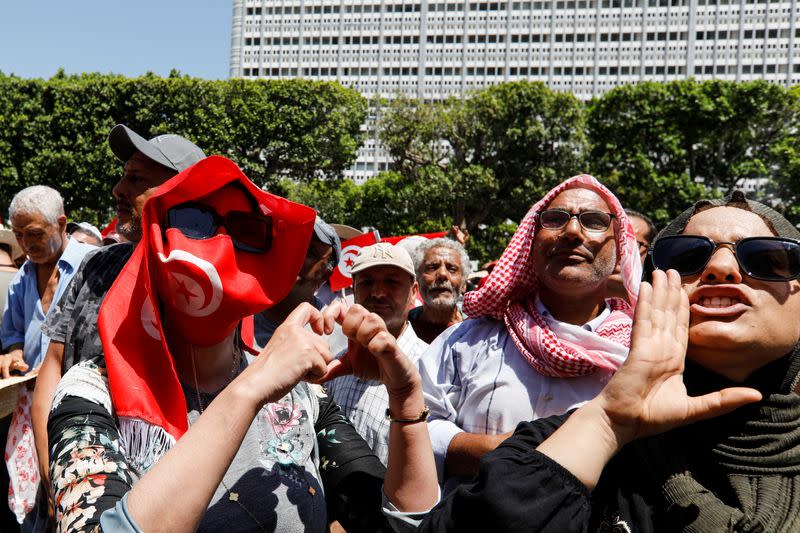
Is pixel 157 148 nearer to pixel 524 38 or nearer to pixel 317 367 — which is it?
pixel 317 367

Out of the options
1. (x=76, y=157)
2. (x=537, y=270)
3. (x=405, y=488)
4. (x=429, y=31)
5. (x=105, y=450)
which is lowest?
(x=405, y=488)

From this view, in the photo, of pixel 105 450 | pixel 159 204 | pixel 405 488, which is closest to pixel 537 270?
pixel 405 488

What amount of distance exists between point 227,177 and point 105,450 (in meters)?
0.79

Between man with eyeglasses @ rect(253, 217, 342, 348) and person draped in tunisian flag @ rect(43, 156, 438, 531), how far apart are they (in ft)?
6.51

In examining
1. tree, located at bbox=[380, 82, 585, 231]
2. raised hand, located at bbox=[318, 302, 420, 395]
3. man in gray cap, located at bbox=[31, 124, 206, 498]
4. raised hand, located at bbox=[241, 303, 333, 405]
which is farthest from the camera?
tree, located at bbox=[380, 82, 585, 231]

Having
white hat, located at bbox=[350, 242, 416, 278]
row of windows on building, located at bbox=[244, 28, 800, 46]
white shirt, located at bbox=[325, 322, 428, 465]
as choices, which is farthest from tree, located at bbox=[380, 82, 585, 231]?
row of windows on building, located at bbox=[244, 28, 800, 46]

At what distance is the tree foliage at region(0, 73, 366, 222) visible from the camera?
3222cm

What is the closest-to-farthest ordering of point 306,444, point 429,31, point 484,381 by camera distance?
1. point 306,444
2. point 484,381
3. point 429,31

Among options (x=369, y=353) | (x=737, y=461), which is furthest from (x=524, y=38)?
(x=737, y=461)

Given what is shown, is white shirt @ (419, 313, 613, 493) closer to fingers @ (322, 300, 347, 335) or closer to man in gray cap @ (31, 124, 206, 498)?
fingers @ (322, 300, 347, 335)

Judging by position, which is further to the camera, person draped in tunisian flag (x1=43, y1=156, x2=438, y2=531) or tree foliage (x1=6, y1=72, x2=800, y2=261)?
tree foliage (x1=6, y1=72, x2=800, y2=261)

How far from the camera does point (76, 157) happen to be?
3209cm

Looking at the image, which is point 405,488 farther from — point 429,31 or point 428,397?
point 429,31

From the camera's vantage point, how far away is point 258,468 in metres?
1.83
